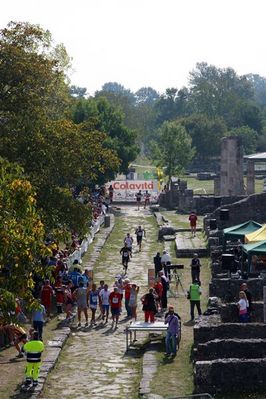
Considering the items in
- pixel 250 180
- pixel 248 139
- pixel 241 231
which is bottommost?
pixel 241 231

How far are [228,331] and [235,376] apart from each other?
2.32 metres

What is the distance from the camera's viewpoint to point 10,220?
58.3ft

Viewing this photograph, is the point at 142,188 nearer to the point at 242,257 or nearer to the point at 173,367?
the point at 242,257

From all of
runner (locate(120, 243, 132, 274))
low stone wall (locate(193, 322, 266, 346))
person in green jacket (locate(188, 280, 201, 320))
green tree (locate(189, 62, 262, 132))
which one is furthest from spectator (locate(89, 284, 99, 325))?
green tree (locate(189, 62, 262, 132))

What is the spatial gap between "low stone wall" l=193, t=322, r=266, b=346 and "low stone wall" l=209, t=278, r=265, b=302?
473 cm


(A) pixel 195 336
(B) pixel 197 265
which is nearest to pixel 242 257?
(B) pixel 197 265

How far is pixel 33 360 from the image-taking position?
18.3 m

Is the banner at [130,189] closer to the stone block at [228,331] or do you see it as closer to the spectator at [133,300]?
the spectator at [133,300]

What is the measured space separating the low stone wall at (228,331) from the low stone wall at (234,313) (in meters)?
1.90

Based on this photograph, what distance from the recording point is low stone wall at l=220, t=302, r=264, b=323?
72.4 feet

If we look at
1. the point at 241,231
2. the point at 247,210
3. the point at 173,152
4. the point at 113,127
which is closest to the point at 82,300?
the point at 241,231

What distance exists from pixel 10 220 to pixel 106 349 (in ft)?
18.1

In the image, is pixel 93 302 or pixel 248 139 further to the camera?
pixel 248 139

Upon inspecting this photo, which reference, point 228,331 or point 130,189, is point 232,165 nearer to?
point 130,189
